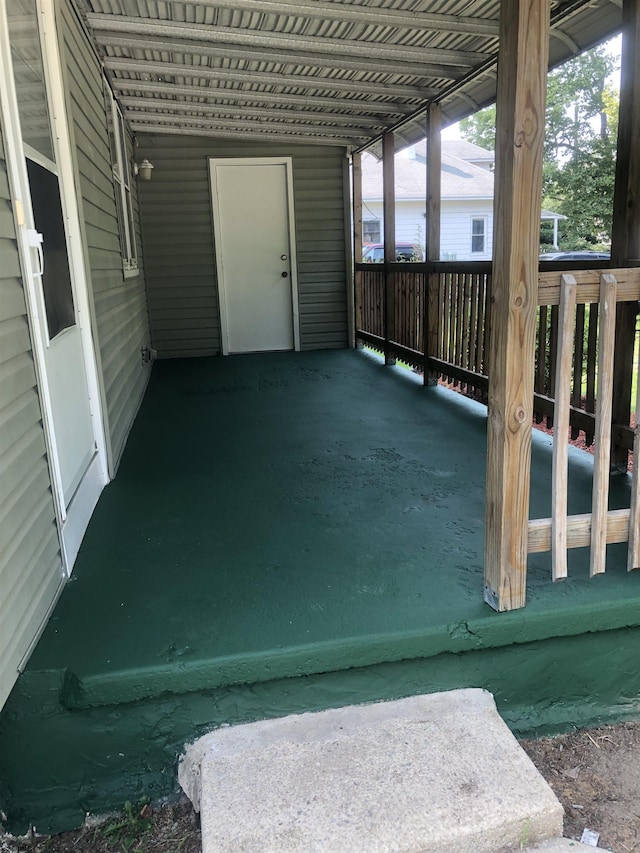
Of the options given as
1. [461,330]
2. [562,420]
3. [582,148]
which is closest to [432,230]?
[461,330]

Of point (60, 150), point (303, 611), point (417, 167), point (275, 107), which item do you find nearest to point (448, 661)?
point (303, 611)

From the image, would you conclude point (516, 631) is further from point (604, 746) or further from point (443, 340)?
point (443, 340)

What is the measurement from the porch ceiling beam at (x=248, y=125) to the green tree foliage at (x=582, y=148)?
1568 centimetres

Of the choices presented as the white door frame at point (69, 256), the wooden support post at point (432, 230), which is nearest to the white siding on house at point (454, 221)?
the wooden support post at point (432, 230)

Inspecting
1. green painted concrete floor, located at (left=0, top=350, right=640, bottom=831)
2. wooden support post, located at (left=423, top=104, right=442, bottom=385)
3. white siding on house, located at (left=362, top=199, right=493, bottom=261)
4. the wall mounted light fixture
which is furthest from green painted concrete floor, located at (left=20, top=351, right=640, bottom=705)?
white siding on house, located at (left=362, top=199, right=493, bottom=261)

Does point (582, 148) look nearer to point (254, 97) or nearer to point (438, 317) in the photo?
point (254, 97)

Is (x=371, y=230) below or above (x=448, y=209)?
below

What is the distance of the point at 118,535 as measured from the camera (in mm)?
2566

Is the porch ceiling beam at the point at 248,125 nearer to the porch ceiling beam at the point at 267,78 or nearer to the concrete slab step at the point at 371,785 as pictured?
the porch ceiling beam at the point at 267,78

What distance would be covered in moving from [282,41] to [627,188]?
2.35m

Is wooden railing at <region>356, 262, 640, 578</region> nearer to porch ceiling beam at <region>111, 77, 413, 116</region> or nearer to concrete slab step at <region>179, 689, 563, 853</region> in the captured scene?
concrete slab step at <region>179, 689, 563, 853</region>

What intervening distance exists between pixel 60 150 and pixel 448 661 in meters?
2.53

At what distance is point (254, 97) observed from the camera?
207 inches

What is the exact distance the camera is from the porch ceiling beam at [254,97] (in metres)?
5.00
